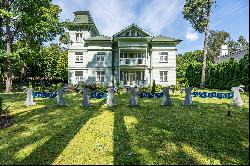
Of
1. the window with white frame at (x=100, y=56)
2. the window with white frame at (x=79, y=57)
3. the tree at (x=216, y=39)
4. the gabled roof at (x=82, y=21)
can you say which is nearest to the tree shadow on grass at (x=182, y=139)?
the window with white frame at (x=100, y=56)

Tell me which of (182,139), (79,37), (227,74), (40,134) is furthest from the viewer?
(79,37)

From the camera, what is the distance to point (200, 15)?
43.4 m

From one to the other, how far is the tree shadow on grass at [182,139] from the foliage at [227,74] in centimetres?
1805

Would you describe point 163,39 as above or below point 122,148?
above

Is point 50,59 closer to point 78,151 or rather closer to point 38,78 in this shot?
point 38,78

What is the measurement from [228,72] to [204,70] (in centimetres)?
613

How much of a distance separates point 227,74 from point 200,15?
41.2 ft

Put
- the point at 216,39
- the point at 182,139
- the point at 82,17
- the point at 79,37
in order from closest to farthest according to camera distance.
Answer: the point at 182,139 < the point at 79,37 < the point at 82,17 < the point at 216,39

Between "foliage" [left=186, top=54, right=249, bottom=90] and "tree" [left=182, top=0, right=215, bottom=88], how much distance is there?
132 centimetres

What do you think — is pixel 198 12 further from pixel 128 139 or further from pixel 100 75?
pixel 128 139

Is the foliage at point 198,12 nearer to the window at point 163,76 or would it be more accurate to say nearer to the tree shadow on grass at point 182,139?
the window at point 163,76

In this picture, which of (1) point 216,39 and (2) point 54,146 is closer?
(2) point 54,146

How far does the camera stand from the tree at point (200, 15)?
41.6 meters

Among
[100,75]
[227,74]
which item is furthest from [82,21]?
[227,74]
